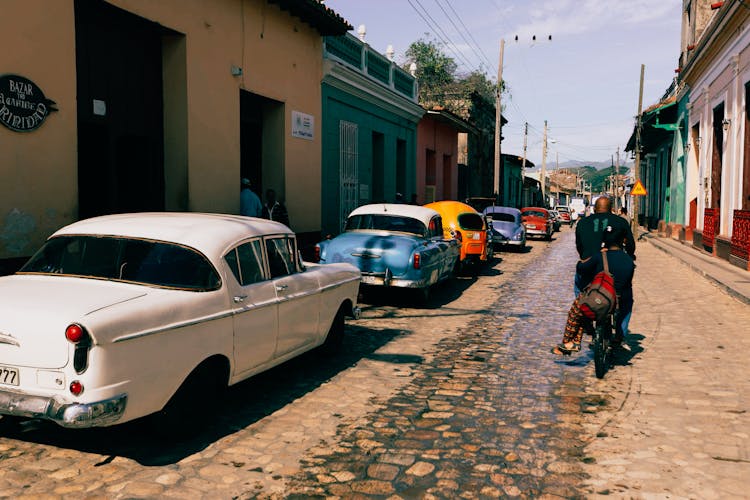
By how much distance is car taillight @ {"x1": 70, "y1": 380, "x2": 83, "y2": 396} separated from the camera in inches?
151

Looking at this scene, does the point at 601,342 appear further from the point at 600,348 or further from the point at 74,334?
the point at 74,334

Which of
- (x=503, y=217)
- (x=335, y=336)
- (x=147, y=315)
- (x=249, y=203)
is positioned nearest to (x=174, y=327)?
(x=147, y=315)

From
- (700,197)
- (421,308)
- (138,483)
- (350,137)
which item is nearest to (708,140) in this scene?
(700,197)

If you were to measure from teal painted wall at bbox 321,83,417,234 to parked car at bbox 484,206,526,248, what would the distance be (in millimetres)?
3174

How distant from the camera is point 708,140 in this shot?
Answer: 2155cm

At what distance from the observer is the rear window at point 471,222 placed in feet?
51.7

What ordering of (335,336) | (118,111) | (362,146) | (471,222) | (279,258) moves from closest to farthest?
(279,258)
(335,336)
(118,111)
(471,222)
(362,146)

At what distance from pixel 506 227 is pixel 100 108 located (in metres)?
15.2

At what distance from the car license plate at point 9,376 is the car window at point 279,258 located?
225 cm

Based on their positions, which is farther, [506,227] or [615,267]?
[506,227]

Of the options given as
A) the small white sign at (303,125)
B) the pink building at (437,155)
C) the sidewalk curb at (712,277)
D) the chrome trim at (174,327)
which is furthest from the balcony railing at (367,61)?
→ the chrome trim at (174,327)

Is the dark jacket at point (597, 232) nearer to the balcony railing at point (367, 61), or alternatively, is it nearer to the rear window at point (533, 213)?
the balcony railing at point (367, 61)

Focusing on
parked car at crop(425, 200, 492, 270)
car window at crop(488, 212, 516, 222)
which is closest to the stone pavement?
parked car at crop(425, 200, 492, 270)

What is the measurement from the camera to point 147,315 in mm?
4168
